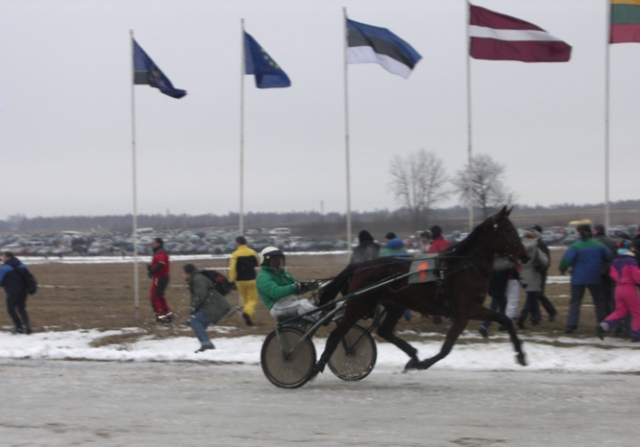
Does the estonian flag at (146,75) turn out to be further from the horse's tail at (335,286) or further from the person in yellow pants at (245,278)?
the horse's tail at (335,286)

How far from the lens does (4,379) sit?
411 inches

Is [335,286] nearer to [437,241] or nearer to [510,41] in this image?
[437,241]

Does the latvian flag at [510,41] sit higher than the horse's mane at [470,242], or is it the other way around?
the latvian flag at [510,41]

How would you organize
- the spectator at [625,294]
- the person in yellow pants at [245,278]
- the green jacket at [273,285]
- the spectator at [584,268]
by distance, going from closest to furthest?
the green jacket at [273,285] → the spectator at [625,294] → the spectator at [584,268] → the person in yellow pants at [245,278]

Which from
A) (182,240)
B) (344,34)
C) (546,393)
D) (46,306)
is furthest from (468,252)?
(182,240)

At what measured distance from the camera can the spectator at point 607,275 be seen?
42.9 feet

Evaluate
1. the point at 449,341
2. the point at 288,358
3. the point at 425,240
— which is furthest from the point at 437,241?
the point at 288,358

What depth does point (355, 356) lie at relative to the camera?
9883mm

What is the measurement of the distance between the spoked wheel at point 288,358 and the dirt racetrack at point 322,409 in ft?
0.54

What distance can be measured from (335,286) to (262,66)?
8917 mm

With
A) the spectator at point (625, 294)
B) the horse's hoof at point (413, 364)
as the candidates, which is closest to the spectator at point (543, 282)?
the spectator at point (625, 294)

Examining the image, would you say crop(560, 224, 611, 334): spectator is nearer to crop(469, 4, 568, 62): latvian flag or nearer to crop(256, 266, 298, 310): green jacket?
crop(469, 4, 568, 62): latvian flag

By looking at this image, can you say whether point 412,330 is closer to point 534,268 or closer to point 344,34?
point 534,268

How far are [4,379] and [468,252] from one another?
649 cm
